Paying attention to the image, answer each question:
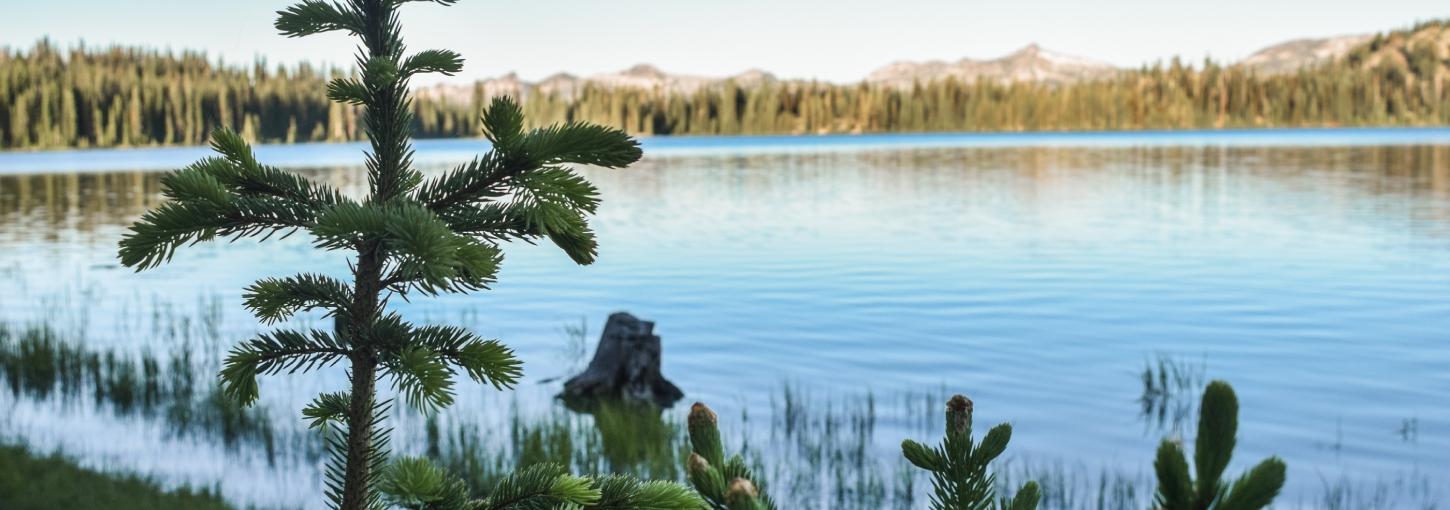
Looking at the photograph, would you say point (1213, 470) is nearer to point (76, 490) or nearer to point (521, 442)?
point (76, 490)

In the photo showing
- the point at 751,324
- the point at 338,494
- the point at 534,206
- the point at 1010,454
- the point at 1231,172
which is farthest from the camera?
the point at 1231,172

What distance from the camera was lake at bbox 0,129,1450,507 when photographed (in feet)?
50.4

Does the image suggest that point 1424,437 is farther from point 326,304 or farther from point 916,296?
point 326,304

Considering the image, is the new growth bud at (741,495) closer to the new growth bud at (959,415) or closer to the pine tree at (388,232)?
the new growth bud at (959,415)

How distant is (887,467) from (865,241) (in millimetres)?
28161

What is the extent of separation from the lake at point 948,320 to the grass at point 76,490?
1.39 metres

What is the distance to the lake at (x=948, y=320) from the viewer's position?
50.4ft

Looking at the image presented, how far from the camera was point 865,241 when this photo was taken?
41750 mm

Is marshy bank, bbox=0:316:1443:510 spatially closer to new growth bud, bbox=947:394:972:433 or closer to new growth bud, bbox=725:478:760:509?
new growth bud, bbox=947:394:972:433

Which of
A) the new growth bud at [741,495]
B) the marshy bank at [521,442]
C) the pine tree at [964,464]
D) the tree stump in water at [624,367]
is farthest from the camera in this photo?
the tree stump in water at [624,367]

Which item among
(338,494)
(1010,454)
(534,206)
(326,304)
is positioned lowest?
(1010,454)

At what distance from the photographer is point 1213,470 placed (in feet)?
4.89

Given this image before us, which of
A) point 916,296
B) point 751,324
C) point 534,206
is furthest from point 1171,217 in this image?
point 534,206

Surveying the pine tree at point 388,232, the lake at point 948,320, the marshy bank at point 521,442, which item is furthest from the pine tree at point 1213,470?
the marshy bank at point 521,442
